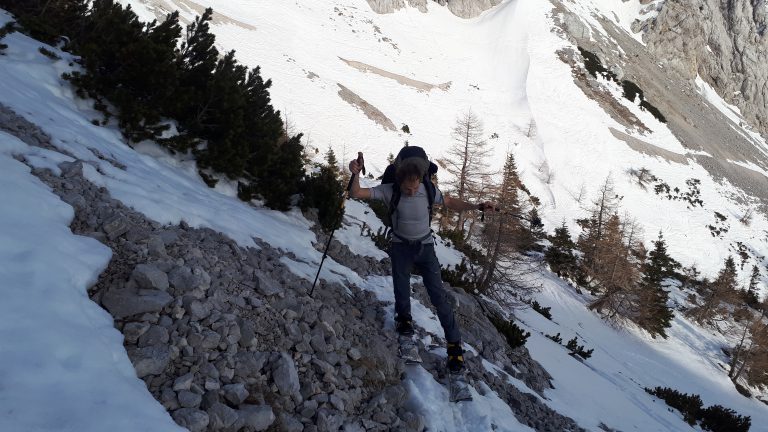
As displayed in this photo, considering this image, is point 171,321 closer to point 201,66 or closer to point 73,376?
point 73,376

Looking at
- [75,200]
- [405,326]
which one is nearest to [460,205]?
[405,326]

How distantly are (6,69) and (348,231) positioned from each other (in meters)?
6.12

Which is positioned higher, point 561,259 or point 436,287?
point 561,259

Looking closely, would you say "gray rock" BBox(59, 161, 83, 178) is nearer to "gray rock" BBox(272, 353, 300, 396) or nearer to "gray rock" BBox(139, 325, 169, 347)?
"gray rock" BBox(139, 325, 169, 347)

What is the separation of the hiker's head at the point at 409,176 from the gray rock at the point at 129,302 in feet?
8.05

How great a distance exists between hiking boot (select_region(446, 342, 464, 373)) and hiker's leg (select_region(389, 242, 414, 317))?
641mm

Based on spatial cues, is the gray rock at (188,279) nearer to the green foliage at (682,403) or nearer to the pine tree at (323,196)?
the pine tree at (323,196)

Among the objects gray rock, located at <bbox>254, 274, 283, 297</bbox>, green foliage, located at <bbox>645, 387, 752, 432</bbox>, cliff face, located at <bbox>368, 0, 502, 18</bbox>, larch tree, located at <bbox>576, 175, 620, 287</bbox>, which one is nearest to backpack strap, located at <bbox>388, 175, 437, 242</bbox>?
gray rock, located at <bbox>254, 274, 283, 297</bbox>

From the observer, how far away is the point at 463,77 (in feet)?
162

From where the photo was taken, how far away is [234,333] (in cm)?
336

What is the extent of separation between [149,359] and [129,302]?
558 mm

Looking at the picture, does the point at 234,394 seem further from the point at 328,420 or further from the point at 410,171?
the point at 410,171

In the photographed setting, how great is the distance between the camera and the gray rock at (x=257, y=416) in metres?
2.79

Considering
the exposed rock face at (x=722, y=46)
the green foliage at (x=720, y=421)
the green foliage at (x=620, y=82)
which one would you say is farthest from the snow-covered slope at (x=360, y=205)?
the exposed rock face at (x=722, y=46)
